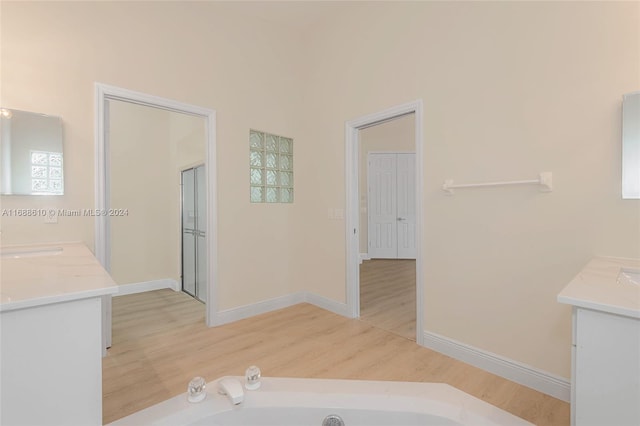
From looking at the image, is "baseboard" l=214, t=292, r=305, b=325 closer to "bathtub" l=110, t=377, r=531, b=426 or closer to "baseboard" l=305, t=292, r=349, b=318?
"baseboard" l=305, t=292, r=349, b=318

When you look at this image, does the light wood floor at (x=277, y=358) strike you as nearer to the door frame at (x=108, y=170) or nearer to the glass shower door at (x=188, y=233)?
the door frame at (x=108, y=170)

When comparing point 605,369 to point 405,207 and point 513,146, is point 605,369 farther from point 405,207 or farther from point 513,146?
point 405,207

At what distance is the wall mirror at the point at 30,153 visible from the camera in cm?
188

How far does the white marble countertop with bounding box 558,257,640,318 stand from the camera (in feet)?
2.81

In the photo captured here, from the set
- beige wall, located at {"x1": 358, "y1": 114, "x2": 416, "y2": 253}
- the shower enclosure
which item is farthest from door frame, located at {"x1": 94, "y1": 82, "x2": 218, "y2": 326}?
beige wall, located at {"x1": 358, "y1": 114, "x2": 416, "y2": 253}

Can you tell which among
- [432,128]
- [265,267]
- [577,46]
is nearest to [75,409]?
[265,267]

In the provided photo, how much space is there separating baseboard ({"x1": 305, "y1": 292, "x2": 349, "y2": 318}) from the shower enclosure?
4.08ft

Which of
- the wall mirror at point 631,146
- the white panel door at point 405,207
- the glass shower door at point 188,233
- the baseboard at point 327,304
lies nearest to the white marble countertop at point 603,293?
the wall mirror at point 631,146

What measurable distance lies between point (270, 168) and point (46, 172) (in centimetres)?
182

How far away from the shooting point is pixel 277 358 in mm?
2166

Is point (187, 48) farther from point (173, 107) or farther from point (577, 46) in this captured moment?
point (577, 46)

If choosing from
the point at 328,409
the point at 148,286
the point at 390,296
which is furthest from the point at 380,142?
the point at 328,409

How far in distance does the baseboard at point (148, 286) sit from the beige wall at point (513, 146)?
3.45m

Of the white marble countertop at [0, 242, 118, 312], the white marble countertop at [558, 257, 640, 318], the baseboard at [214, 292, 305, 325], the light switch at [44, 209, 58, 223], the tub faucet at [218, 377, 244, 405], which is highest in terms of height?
the light switch at [44, 209, 58, 223]
